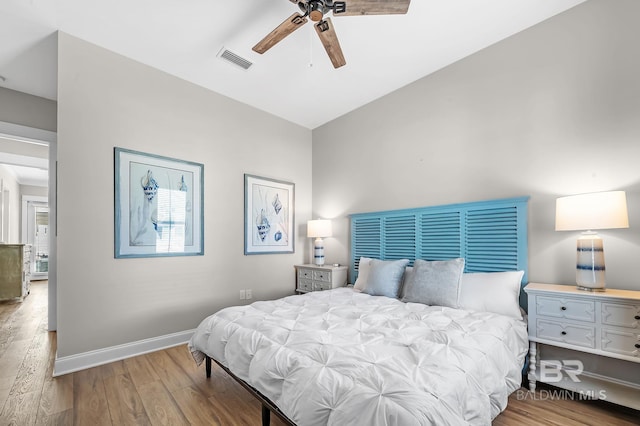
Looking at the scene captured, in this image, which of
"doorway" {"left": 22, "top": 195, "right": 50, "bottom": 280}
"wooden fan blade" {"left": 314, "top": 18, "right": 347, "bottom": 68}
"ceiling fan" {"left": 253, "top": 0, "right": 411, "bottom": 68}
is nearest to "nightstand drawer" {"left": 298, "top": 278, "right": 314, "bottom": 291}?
"wooden fan blade" {"left": 314, "top": 18, "right": 347, "bottom": 68}

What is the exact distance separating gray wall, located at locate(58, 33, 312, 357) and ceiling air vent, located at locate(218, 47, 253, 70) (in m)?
0.71

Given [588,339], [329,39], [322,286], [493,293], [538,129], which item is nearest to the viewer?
[588,339]

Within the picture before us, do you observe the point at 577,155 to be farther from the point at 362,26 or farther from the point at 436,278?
the point at 362,26

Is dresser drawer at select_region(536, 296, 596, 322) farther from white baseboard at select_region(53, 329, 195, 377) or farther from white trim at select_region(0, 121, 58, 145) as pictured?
white trim at select_region(0, 121, 58, 145)

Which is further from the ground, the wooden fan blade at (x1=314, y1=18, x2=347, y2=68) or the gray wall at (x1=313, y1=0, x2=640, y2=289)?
the wooden fan blade at (x1=314, y1=18, x2=347, y2=68)

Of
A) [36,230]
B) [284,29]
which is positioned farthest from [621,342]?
Answer: [36,230]

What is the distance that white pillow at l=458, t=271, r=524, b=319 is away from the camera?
2.35m

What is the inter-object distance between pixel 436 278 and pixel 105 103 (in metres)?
3.61

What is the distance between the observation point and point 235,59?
10.00 feet

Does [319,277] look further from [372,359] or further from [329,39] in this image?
[329,39]

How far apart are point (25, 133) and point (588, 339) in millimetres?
5832

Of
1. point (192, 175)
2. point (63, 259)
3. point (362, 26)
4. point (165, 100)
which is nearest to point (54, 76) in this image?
point (165, 100)

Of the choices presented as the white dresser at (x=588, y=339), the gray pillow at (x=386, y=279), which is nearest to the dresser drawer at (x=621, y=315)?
the white dresser at (x=588, y=339)

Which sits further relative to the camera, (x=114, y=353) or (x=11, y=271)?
(x=11, y=271)
